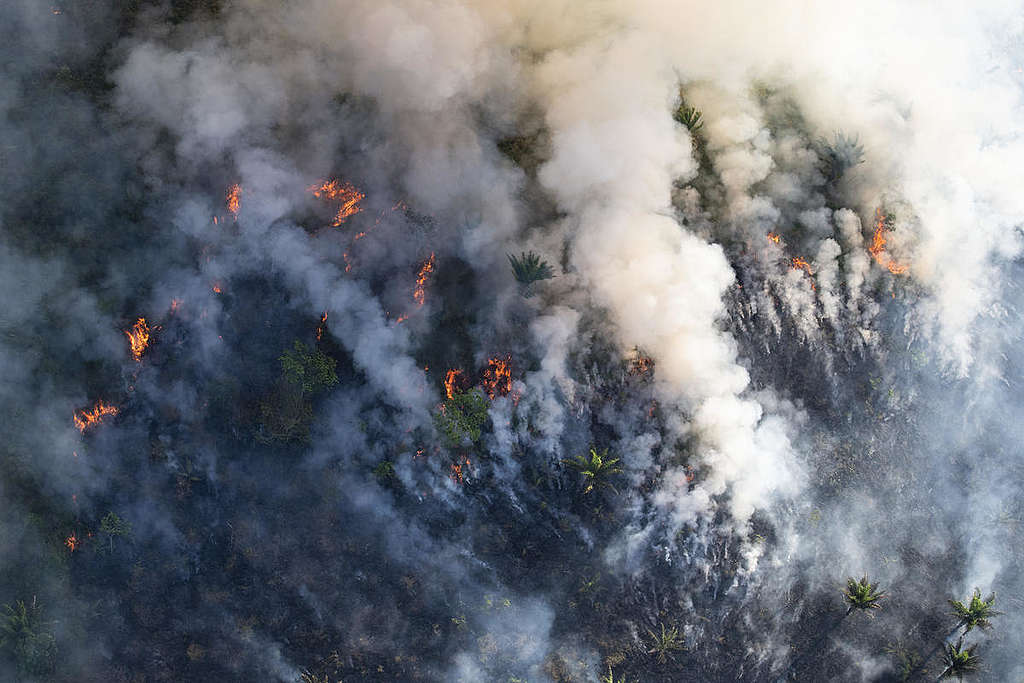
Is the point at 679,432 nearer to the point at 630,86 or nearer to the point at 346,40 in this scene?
the point at 630,86

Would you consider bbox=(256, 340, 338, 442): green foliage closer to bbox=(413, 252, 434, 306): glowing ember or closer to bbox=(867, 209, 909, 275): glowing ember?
bbox=(413, 252, 434, 306): glowing ember

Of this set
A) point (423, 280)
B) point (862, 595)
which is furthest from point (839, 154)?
point (423, 280)

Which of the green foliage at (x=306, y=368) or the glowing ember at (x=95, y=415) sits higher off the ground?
the green foliage at (x=306, y=368)

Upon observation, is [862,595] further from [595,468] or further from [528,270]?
[528,270]

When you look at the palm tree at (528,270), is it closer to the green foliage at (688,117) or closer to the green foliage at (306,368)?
the green foliage at (306,368)

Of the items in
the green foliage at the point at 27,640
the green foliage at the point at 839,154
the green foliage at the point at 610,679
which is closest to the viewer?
the green foliage at the point at 610,679

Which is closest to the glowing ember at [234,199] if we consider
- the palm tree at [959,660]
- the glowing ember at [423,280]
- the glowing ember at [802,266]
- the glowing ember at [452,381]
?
the glowing ember at [423,280]
